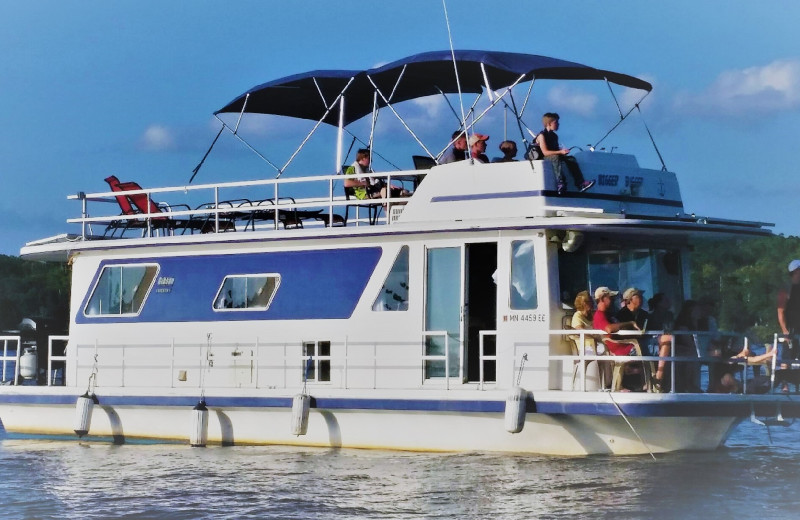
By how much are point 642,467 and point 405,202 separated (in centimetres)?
460

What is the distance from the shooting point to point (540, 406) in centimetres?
1539

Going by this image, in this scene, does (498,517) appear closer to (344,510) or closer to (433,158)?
(344,510)

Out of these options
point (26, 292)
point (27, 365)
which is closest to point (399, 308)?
point (27, 365)

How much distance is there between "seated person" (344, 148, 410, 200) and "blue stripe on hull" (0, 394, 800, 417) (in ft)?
9.96

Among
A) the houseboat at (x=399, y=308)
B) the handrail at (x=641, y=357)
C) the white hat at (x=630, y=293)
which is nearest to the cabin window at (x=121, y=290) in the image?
the houseboat at (x=399, y=308)

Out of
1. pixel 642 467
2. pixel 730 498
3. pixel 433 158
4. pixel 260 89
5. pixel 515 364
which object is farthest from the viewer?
pixel 260 89

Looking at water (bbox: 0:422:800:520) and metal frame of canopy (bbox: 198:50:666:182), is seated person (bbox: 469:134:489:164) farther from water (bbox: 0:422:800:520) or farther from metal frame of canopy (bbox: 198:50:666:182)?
water (bbox: 0:422:800:520)

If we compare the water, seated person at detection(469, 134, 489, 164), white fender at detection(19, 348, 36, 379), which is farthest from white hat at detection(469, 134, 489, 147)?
white fender at detection(19, 348, 36, 379)

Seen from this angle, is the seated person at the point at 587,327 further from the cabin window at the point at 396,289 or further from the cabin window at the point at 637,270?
the cabin window at the point at 396,289

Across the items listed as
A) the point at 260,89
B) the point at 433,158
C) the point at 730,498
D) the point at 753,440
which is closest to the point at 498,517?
the point at 730,498

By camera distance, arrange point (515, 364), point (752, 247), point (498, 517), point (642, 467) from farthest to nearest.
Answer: point (752, 247), point (515, 364), point (642, 467), point (498, 517)

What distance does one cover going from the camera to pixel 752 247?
8938 centimetres

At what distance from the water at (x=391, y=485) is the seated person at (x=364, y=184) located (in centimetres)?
355

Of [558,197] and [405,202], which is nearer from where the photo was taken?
[558,197]
